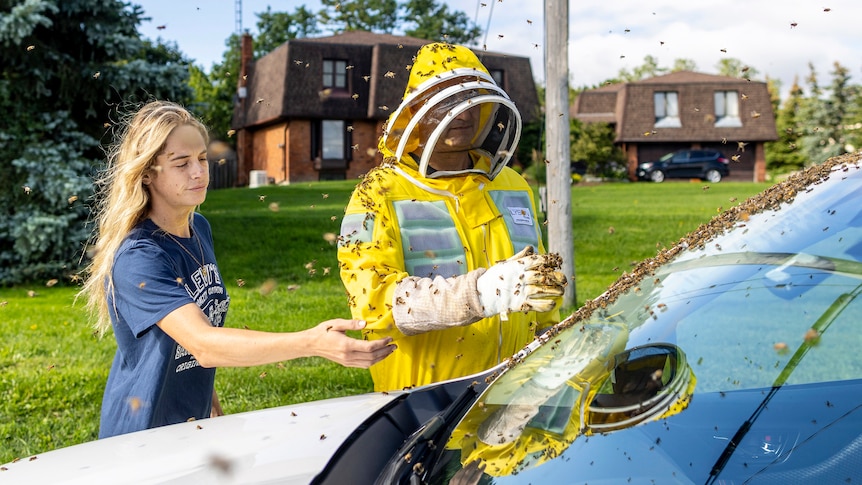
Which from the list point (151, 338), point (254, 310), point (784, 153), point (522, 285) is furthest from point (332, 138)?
point (522, 285)

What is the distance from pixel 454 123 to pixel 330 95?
30.7 meters

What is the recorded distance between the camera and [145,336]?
2.55 metres

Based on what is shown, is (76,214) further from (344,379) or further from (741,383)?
(741,383)

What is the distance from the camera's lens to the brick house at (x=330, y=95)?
32.8 m

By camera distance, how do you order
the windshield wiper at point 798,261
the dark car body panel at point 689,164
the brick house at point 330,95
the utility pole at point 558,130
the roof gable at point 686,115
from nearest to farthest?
the windshield wiper at point 798,261, the utility pole at point 558,130, the brick house at point 330,95, the dark car body panel at point 689,164, the roof gable at point 686,115

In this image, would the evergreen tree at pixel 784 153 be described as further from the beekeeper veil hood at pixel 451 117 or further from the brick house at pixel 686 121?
the beekeeper veil hood at pixel 451 117

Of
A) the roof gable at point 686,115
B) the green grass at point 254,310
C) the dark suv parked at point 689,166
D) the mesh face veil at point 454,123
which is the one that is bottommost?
the green grass at point 254,310

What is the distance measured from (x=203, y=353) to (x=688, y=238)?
1.31 m

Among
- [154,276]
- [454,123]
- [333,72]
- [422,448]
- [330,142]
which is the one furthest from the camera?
[330,142]

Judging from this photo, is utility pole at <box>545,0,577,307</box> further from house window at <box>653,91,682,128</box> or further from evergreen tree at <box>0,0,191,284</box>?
house window at <box>653,91,682,128</box>

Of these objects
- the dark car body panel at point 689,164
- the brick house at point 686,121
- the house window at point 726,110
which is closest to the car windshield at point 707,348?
the dark car body panel at point 689,164

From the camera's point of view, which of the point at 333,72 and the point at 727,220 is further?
the point at 333,72

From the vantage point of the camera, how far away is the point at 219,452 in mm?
2016

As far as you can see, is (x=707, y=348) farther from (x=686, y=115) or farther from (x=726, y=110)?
(x=726, y=110)
